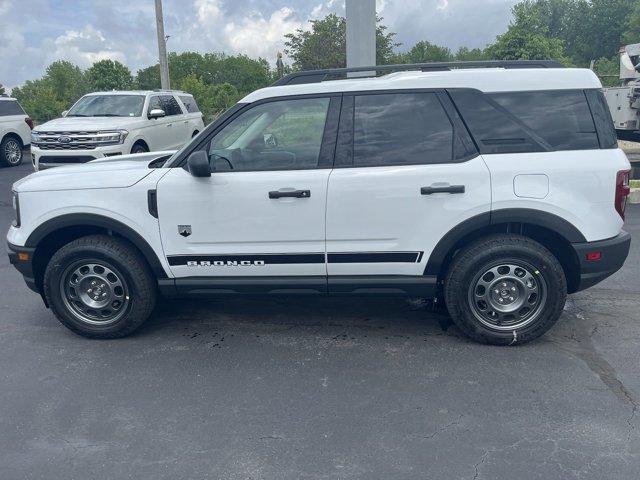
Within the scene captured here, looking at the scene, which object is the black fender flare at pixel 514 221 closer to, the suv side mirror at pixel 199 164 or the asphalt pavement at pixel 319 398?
the asphalt pavement at pixel 319 398

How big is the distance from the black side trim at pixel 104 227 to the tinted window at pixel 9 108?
1357 cm

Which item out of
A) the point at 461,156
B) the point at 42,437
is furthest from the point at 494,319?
the point at 42,437

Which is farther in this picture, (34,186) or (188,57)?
(188,57)

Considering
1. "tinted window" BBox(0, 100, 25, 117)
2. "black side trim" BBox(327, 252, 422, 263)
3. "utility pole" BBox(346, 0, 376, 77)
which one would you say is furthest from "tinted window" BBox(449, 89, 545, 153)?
"tinted window" BBox(0, 100, 25, 117)

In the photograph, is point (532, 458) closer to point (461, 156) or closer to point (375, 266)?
point (375, 266)

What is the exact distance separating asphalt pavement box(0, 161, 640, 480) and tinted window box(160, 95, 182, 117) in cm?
887

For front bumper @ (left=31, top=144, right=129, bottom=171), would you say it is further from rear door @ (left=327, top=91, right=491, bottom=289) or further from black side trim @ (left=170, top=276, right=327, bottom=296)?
rear door @ (left=327, top=91, right=491, bottom=289)

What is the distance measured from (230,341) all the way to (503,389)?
6.63 ft

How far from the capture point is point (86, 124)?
11.5 metres

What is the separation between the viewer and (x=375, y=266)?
4281mm

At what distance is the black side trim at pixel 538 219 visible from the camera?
13.4ft

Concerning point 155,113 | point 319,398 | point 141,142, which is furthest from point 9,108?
point 319,398

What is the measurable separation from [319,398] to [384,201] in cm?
140

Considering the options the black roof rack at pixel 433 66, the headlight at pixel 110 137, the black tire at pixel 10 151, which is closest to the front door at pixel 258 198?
the black roof rack at pixel 433 66
